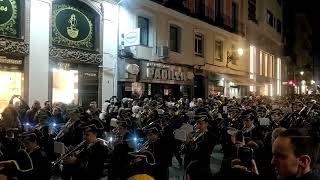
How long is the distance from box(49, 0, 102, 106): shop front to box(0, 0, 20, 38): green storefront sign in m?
1.70

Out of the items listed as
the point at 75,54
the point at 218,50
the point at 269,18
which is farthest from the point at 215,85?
the point at 269,18

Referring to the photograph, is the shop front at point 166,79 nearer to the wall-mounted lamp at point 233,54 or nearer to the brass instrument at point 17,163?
the wall-mounted lamp at point 233,54

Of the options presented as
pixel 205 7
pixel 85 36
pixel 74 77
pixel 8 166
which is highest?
pixel 205 7

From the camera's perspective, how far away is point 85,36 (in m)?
19.0

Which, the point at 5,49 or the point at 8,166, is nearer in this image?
the point at 8,166

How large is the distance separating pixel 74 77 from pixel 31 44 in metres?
2.89

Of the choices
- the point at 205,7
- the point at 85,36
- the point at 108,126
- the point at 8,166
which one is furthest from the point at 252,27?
the point at 8,166

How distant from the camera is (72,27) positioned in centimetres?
1823

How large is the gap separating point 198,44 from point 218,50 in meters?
3.44

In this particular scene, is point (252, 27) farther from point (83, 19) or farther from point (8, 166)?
point (8, 166)

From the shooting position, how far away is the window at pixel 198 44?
28.6 m

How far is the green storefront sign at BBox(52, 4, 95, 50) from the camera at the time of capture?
17.4m

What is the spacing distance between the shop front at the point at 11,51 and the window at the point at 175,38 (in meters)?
11.4

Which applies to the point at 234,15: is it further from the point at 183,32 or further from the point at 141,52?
the point at 141,52
